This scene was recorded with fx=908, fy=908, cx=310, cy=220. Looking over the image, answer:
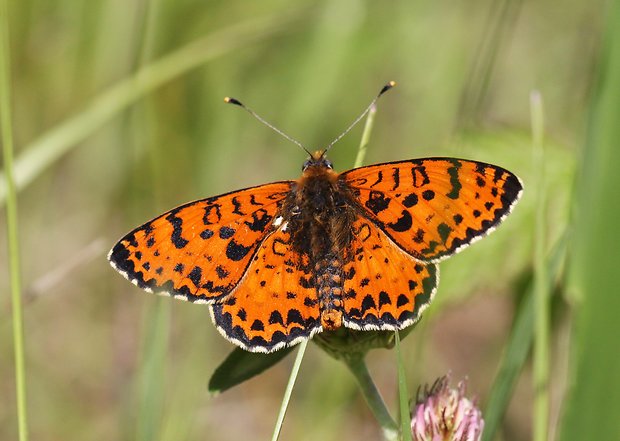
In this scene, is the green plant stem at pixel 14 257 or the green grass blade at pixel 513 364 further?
the green plant stem at pixel 14 257

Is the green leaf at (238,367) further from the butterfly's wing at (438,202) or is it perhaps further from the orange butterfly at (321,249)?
the butterfly's wing at (438,202)

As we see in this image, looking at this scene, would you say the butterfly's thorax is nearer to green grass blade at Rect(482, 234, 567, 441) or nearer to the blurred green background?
green grass blade at Rect(482, 234, 567, 441)

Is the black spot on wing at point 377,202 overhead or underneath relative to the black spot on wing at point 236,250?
overhead

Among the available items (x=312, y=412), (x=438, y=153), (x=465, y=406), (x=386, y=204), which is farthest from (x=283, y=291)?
(x=312, y=412)

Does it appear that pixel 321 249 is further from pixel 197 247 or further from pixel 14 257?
pixel 14 257

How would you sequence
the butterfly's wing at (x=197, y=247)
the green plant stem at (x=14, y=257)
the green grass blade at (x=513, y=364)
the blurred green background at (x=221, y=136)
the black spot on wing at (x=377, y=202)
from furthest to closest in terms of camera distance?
the blurred green background at (x=221, y=136) < the black spot on wing at (x=377, y=202) < the butterfly's wing at (x=197, y=247) < the green plant stem at (x=14, y=257) < the green grass blade at (x=513, y=364)

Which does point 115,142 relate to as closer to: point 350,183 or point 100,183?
point 100,183

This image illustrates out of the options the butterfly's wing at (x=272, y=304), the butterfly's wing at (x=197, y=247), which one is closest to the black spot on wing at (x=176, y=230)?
the butterfly's wing at (x=197, y=247)
